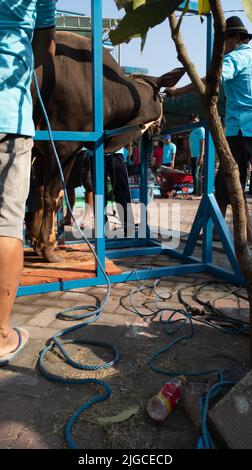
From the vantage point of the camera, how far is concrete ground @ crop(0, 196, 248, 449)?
4.20ft

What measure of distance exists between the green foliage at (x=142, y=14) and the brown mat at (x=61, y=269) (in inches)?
76.6

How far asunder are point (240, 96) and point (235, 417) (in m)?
3.05

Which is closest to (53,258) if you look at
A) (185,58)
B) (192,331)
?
(192,331)

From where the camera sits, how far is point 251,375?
1.24m

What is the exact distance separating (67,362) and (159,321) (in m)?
0.68

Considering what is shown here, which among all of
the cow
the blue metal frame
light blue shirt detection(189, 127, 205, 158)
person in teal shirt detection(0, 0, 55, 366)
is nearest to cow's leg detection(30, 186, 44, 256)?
the cow

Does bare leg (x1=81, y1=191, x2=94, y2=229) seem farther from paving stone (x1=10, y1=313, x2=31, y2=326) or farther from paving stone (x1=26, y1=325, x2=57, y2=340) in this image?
paving stone (x1=26, y1=325, x2=57, y2=340)

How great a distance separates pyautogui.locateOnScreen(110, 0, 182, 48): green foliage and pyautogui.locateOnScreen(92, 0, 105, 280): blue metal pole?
1.52 meters

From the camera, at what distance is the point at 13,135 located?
1.74m

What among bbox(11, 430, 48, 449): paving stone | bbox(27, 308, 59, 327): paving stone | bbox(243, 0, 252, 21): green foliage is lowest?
bbox(11, 430, 48, 449): paving stone

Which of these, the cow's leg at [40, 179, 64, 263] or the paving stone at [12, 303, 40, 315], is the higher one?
the cow's leg at [40, 179, 64, 263]

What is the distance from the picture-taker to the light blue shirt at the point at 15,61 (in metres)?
1.69

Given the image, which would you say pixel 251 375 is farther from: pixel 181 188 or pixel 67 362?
pixel 181 188
